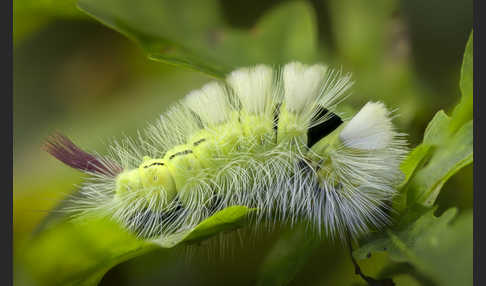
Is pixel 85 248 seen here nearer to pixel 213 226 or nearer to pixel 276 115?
pixel 213 226

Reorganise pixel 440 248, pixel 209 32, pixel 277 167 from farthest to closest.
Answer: pixel 209 32
pixel 277 167
pixel 440 248

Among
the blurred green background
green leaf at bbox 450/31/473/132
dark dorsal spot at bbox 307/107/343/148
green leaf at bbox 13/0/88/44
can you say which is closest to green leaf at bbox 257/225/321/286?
the blurred green background

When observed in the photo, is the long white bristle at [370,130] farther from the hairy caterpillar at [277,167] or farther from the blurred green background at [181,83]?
the blurred green background at [181,83]

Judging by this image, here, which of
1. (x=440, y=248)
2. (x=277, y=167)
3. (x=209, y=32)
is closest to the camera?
(x=440, y=248)

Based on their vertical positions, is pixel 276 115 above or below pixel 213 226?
above

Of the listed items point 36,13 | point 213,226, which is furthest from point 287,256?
point 36,13

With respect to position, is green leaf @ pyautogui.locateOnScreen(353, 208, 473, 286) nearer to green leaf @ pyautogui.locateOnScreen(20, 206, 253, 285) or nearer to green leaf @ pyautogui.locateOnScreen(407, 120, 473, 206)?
green leaf @ pyautogui.locateOnScreen(407, 120, 473, 206)
